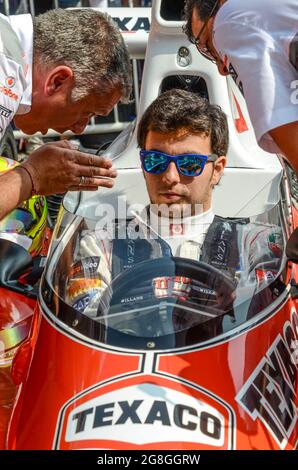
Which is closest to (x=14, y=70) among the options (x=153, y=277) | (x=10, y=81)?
(x=10, y=81)

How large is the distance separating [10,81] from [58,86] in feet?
0.67

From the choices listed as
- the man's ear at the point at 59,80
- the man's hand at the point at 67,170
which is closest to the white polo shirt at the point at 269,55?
the man's hand at the point at 67,170

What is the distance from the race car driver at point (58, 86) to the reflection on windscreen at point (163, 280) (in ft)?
0.62

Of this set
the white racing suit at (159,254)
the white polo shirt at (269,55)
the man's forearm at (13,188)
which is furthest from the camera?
the man's forearm at (13,188)

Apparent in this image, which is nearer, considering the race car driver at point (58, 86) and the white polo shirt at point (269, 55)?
the white polo shirt at point (269, 55)

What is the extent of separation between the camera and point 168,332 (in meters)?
2.23

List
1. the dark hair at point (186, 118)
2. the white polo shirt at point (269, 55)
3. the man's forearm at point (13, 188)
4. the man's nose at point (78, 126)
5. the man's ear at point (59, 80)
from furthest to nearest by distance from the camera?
the dark hair at point (186, 118) → the man's nose at point (78, 126) → the man's ear at point (59, 80) → the man's forearm at point (13, 188) → the white polo shirt at point (269, 55)

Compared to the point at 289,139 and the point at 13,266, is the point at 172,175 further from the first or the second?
the point at 289,139

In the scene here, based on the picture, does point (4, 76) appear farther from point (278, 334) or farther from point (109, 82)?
point (278, 334)

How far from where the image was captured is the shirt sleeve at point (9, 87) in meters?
2.65

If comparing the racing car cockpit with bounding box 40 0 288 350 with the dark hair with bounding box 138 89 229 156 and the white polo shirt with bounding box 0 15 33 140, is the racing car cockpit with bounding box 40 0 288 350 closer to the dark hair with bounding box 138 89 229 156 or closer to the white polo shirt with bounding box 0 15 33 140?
the dark hair with bounding box 138 89 229 156

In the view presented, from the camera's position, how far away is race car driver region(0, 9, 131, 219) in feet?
8.68

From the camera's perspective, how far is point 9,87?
2666mm

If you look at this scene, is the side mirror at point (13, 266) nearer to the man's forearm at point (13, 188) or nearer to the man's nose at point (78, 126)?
the man's forearm at point (13, 188)
